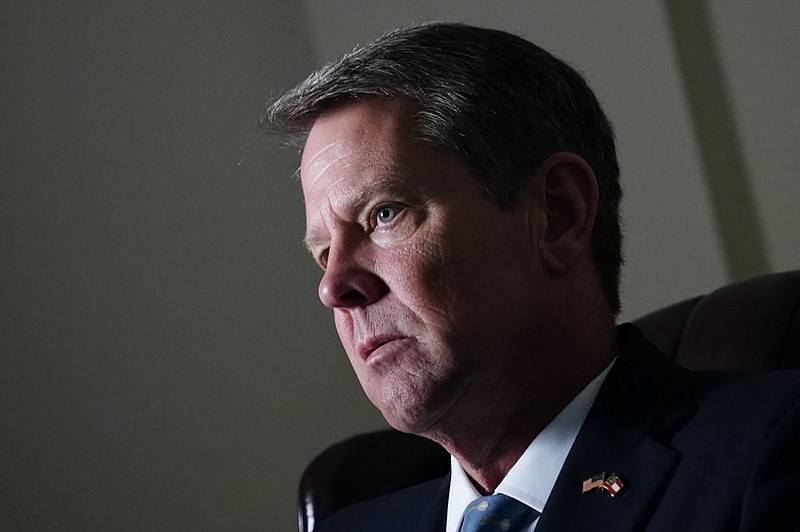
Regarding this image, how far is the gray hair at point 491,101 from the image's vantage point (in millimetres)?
1332

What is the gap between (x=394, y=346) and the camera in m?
1.29

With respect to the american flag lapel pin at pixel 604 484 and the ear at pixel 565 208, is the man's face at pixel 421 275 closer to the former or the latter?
the ear at pixel 565 208

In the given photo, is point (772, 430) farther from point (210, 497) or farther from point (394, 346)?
point (210, 497)

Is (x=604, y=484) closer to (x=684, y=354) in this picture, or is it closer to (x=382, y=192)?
(x=382, y=192)

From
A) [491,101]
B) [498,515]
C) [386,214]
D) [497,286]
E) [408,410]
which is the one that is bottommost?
[498,515]

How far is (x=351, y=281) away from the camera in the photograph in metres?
1.30

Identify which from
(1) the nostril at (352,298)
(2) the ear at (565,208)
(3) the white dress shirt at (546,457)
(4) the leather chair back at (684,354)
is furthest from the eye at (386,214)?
(4) the leather chair back at (684,354)

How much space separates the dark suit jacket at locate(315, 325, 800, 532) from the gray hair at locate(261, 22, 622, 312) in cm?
21

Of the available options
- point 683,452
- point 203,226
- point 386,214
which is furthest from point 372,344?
point 203,226

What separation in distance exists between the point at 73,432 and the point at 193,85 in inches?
49.5

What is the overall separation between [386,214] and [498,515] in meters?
0.44

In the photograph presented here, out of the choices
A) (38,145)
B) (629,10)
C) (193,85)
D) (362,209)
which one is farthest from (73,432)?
(629,10)

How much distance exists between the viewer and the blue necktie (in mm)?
1271

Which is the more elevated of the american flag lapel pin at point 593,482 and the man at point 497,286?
the man at point 497,286
